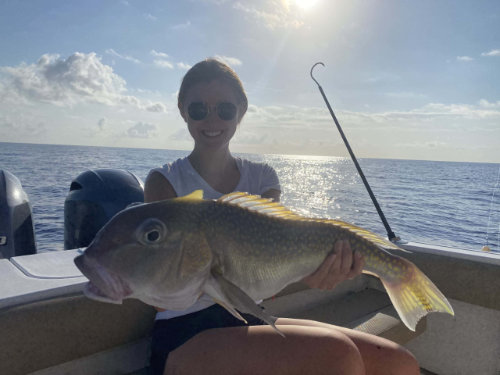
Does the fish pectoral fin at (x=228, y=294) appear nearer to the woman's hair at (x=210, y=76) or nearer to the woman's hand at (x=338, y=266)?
the woman's hand at (x=338, y=266)

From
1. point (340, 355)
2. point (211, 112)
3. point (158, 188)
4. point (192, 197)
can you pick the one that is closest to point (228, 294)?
point (192, 197)

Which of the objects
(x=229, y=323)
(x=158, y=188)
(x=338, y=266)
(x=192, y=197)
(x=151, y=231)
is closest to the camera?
(x=151, y=231)

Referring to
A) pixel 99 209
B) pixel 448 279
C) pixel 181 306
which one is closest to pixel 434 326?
pixel 448 279

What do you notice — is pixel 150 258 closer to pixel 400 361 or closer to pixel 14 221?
pixel 400 361

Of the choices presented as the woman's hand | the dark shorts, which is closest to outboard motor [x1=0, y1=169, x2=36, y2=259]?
the dark shorts

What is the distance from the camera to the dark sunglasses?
2.79m

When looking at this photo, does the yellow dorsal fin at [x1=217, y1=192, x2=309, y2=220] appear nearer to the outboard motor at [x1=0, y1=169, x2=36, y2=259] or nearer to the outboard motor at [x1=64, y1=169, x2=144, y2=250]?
the outboard motor at [x1=64, y1=169, x2=144, y2=250]

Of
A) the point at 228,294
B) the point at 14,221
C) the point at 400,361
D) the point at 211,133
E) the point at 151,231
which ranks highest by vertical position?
the point at 211,133

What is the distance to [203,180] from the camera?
2910mm

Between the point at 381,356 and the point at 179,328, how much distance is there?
1467 millimetres

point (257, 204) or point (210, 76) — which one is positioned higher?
point (210, 76)

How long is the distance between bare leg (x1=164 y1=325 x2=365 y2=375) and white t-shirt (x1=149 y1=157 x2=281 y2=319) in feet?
1.12

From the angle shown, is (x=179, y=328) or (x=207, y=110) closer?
(x=179, y=328)

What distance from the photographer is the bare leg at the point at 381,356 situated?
2.55 m
